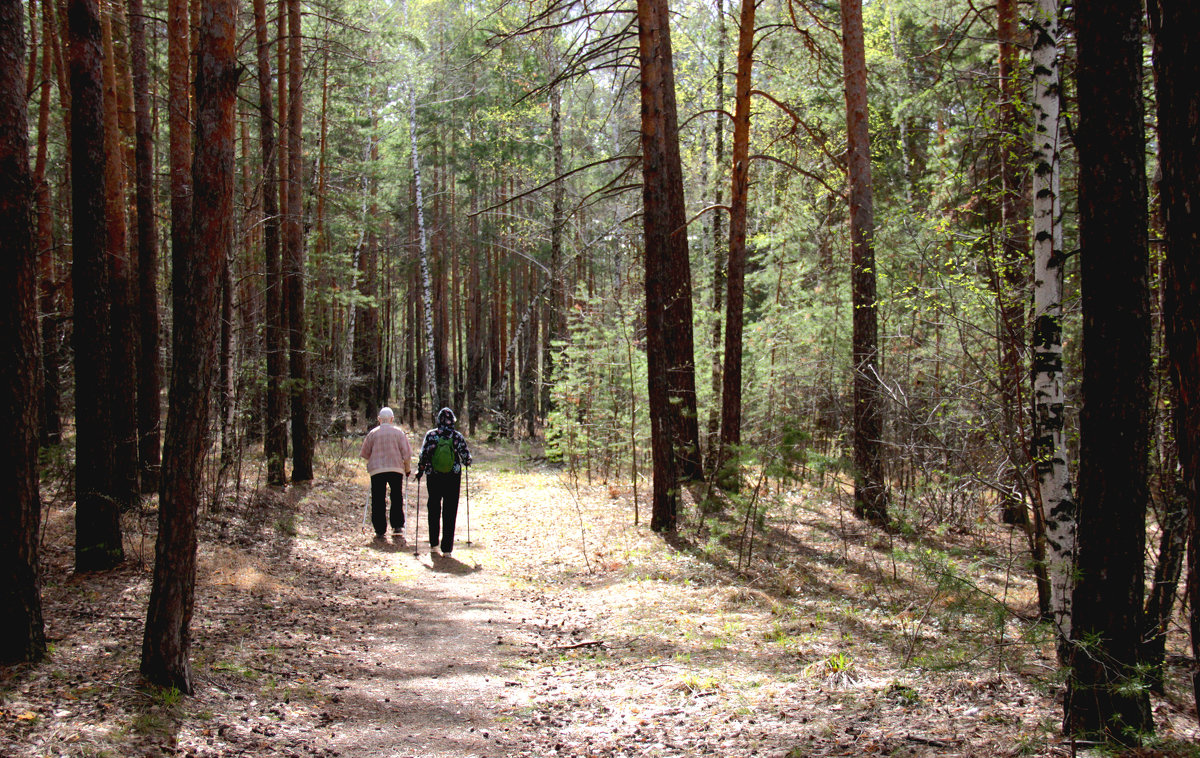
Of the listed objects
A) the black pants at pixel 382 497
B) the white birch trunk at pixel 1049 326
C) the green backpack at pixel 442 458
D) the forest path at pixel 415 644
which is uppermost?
the white birch trunk at pixel 1049 326

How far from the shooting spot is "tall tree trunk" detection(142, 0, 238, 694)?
461 centimetres

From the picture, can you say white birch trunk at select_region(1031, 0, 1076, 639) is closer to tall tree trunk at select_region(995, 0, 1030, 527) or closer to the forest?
the forest

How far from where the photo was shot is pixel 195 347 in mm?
4621

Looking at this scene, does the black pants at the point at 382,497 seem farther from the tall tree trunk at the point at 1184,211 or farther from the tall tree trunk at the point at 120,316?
the tall tree trunk at the point at 1184,211

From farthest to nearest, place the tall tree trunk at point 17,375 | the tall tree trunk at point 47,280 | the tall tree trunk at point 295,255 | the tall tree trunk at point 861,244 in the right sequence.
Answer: the tall tree trunk at point 295,255 → the tall tree trunk at point 47,280 → the tall tree trunk at point 861,244 → the tall tree trunk at point 17,375

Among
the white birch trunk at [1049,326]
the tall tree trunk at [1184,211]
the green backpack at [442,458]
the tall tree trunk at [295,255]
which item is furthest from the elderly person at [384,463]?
the tall tree trunk at [1184,211]

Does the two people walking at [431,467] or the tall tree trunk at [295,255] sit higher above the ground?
the tall tree trunk at [295,255]

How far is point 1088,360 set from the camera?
12.3 ft

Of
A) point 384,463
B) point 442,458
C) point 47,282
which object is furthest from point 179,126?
point 47,282

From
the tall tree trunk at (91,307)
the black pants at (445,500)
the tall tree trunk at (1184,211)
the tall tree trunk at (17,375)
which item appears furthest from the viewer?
the black pants at (445,500)

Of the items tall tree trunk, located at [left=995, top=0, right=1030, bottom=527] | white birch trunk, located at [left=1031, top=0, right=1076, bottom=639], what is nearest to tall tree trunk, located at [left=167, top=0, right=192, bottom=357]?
tall tree trunk, located at [left=995, top=0, right=1030, bottom=527]

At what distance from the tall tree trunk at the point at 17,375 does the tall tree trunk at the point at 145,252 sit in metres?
4.95

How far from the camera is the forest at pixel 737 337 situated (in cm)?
376

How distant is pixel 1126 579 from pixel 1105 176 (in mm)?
2060
